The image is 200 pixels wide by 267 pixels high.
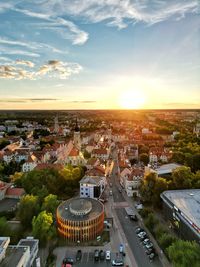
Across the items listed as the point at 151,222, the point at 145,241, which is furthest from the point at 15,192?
the point at 145,241

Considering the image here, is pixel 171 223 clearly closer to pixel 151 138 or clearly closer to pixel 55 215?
pixel 55 215

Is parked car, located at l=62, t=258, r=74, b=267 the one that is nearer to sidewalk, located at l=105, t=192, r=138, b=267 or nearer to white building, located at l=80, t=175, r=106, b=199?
sidewalk, located at l=105, t=192, r=138, b=267

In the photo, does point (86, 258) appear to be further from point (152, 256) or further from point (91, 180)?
point (91, 180)

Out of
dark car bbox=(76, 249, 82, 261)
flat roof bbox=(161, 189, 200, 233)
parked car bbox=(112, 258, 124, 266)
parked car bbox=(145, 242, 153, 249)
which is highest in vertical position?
flat roof bbox=(161, 189, 200, 233)

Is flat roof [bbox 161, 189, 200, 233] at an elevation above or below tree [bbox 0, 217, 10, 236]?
above

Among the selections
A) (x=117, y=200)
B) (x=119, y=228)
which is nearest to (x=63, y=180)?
(x=117, y=200)

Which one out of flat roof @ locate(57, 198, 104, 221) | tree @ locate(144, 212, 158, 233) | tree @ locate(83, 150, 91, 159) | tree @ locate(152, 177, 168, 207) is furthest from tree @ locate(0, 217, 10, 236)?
tree @ locate(83, 150, 91, 159)
